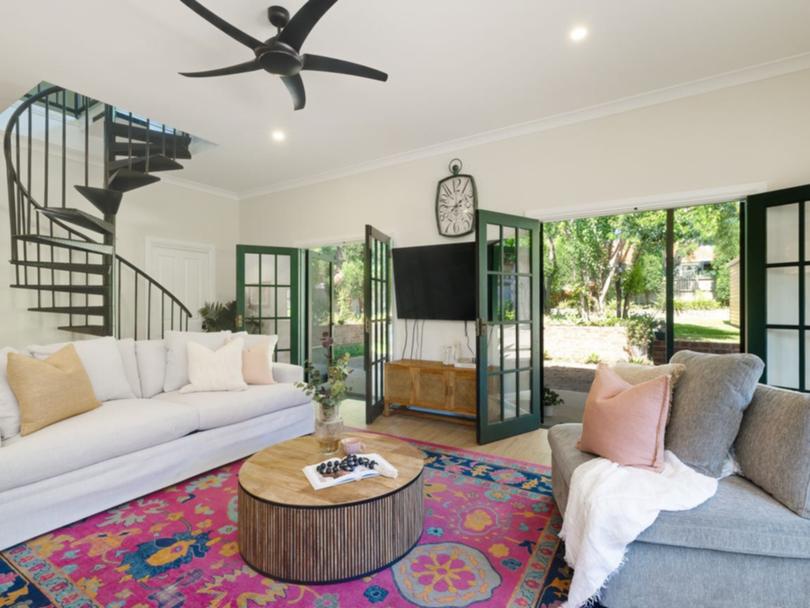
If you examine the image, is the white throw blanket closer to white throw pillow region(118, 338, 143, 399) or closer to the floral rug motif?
the floral rug motif

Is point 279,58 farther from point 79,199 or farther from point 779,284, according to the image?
point 79,199

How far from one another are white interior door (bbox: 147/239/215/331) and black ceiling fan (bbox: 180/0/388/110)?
11.6 feet

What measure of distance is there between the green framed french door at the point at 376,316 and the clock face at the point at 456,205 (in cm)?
70

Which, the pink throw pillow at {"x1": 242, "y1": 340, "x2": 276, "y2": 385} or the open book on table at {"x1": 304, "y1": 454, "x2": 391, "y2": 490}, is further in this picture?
the pink throw pillow at {"x1": 242, "y1": 340, "x2": 276, "y2": 385}

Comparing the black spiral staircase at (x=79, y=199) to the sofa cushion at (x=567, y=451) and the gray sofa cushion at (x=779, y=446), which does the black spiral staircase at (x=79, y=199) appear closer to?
the sofa cushion at (x=567, y=451)

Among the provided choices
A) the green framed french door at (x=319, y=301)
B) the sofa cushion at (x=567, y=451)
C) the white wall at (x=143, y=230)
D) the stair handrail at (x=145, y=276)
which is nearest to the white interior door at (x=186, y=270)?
the white wall at (x=143, y=230)

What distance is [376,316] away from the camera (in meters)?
4.37

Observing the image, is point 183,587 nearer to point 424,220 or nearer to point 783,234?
point 424,220

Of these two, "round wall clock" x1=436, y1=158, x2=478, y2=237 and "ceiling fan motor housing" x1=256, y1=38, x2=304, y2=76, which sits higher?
"ceiling fan motor housing" x1=256, y1=38, x2=304, y2=76

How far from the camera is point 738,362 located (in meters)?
1.83

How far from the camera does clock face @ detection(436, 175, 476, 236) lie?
4.19m

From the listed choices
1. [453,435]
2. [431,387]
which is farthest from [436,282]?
[453,435]

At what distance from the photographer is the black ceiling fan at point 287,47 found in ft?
6.47

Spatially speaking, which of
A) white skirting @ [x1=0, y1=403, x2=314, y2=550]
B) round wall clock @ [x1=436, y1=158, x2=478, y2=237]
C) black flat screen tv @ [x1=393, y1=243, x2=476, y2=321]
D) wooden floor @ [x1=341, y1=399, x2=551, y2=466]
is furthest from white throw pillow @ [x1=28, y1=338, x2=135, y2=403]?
round wall clock @ [x1=436, y1=158, x2=478, y2=237]
